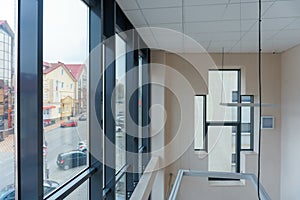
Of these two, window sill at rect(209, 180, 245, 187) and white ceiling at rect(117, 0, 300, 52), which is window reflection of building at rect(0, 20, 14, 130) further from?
window sill at rect(209, 180, 245, 187)

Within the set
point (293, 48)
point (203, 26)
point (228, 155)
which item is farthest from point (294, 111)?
point (203, 26)

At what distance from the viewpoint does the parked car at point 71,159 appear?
6.51ft

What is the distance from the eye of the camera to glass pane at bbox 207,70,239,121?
6.10 meters

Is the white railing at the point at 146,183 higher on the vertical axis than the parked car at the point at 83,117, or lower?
lower

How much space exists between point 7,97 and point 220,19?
116 inches

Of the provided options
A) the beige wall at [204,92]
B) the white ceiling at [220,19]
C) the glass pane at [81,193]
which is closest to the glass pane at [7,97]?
the glass pane at [81,193]

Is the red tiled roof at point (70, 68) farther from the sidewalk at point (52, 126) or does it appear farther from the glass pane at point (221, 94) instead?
the glass pane at point (221, 94)

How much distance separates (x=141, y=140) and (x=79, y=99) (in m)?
3.07

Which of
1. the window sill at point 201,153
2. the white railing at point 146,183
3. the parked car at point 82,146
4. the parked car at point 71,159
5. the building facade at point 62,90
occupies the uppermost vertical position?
Answer: the building facade at point 62,90

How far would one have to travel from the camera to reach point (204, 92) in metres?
6.06

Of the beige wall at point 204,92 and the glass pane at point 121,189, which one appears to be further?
the beige wall at point 204,92

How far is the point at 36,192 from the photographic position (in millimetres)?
1458

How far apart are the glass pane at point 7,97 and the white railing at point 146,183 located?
9.02ft

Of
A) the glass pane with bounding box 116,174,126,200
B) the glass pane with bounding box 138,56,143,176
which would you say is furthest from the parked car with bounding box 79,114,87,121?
the glass pane with bounding box 138,56,143,176
